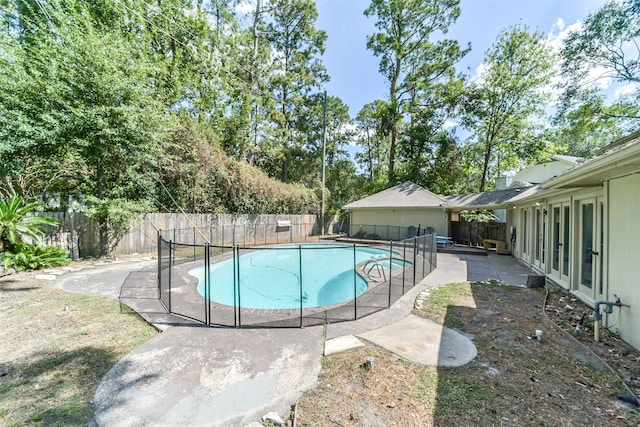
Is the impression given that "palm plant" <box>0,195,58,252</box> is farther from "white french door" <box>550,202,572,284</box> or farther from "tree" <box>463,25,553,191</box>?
"tree" <box>463,25,553,191</box>

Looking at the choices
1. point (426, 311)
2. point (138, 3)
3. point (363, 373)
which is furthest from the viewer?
point (138, 3)

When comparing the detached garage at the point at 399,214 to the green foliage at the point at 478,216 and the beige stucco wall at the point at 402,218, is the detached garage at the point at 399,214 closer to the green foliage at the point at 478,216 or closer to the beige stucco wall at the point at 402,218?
the beige stucco wall at the point at 402,218

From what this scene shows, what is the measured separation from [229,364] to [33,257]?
8279 millimetres

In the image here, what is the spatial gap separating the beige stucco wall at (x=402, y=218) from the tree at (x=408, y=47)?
6290 mm

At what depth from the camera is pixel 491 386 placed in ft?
8.90

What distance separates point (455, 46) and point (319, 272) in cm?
2141

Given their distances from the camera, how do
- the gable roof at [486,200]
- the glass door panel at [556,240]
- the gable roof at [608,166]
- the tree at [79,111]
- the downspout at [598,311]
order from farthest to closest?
the gable roof at [486,200] < the tree at [79,111] < the glass door panel at [556,240] < the downspout at [598,311] < the gable roof at [608,166]

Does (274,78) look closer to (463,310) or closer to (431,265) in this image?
(431,265)

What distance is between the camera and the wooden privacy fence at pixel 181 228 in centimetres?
897

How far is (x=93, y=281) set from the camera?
21.6 ft

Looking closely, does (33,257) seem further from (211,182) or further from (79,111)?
(211,182)

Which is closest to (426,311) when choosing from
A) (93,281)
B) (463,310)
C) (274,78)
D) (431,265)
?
(463,310)

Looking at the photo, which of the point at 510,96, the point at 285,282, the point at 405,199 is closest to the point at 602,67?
the point at 510,96

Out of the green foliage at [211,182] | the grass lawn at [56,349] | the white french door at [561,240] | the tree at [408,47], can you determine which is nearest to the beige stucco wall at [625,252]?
the white french door at [561,240]
